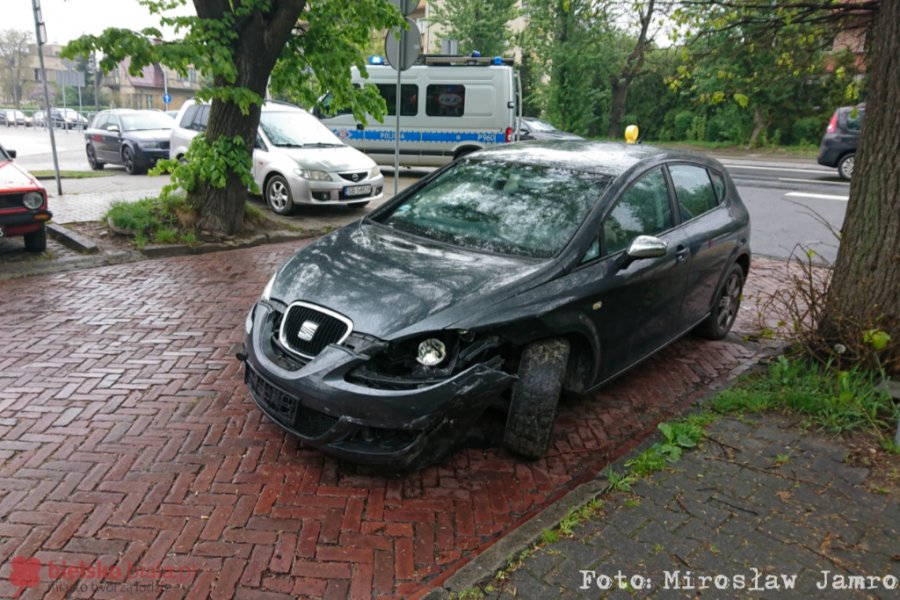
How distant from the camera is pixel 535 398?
351 centimetres

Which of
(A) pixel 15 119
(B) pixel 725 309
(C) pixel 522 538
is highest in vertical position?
(A) pixel 15 119

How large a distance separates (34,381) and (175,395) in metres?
1.02

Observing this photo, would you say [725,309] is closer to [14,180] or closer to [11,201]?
[11,201]

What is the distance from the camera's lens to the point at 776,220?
11547 mm

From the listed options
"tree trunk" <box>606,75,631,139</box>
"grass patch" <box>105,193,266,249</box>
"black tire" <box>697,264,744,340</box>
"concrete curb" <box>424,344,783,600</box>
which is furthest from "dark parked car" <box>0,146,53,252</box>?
"tree trunk" <box>606,75,631,139</box>

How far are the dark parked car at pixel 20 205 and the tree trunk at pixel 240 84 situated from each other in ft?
6.06

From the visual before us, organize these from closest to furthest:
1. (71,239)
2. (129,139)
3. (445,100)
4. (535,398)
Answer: (535,398)
(71,239)
(129,139)
(445,100)

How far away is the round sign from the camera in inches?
351

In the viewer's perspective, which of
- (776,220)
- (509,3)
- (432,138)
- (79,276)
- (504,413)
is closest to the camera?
(504,413)

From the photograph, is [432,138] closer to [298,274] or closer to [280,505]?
[298,274]

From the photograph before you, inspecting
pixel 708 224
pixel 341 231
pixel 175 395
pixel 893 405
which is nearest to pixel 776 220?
pixel 708 224

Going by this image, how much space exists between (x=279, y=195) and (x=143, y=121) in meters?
7.86

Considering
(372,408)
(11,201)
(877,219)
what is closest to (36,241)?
(11,201)

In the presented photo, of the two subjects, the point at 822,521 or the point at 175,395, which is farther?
the point at 175,395
